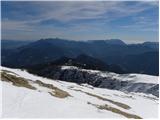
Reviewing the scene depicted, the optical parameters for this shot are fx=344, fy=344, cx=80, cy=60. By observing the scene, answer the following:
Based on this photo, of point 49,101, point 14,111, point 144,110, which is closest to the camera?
point 14,111

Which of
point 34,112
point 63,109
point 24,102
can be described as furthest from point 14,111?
→ point 63,109

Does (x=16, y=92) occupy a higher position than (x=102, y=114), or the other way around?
(x=16, y=92)

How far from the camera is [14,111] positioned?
2781cm

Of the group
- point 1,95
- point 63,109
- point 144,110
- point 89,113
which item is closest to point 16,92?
point 1,95

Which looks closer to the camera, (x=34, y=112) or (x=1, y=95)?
(x=34, y=112)

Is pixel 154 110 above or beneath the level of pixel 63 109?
beneath

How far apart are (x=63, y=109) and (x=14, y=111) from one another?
20.4ft

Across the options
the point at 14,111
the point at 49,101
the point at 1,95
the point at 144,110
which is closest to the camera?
the point at 14,111

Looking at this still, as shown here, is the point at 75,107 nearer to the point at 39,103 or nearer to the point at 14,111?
the point at 39,103

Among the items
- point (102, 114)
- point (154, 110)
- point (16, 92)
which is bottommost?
point (154, 110)

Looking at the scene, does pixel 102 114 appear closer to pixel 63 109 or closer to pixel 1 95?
pixel 63 109

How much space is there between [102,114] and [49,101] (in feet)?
18.9

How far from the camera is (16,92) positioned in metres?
35.2

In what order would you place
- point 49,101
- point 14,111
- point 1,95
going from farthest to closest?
point 49,101 < point 1,95 < point 14,111
